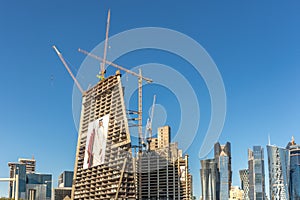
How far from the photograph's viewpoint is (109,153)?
97188 mm

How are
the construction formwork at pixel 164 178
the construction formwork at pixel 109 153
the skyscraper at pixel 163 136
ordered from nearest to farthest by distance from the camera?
the construction formwork at pixel 109 153 → the construction formwork at pixel 164 178 → the skyscraper at pixel 163 136

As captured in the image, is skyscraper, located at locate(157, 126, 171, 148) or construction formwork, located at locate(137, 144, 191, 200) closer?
construction formwork, located at locate(137, 144, 191, 200)

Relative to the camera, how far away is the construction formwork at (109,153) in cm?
9131

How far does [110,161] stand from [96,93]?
25.1 metres

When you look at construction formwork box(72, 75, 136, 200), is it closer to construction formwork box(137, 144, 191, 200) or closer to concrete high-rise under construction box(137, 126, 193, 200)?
concrete high-rise under construction box(137, 126, 193, 200)

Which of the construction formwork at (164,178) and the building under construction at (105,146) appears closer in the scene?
the building under construction at (105,146)

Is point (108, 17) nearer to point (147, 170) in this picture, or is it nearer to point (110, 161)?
point (110, 161)

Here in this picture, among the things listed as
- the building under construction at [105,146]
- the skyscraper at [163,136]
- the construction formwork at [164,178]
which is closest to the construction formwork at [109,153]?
the building under construction at [105,146]

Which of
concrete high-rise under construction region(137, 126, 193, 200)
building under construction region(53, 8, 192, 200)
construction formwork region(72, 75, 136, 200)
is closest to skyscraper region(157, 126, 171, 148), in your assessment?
concrete high-rise under construction region(137, 126, 193, 200)

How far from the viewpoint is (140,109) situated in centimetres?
12269

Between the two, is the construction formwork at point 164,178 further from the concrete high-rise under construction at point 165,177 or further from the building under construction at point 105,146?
the building under construction at point 105,146

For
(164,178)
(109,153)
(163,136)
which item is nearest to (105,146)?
(109,153)

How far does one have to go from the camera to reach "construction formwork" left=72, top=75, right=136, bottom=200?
91.3m

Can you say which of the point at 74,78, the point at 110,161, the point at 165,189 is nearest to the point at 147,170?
the point at 165,189
